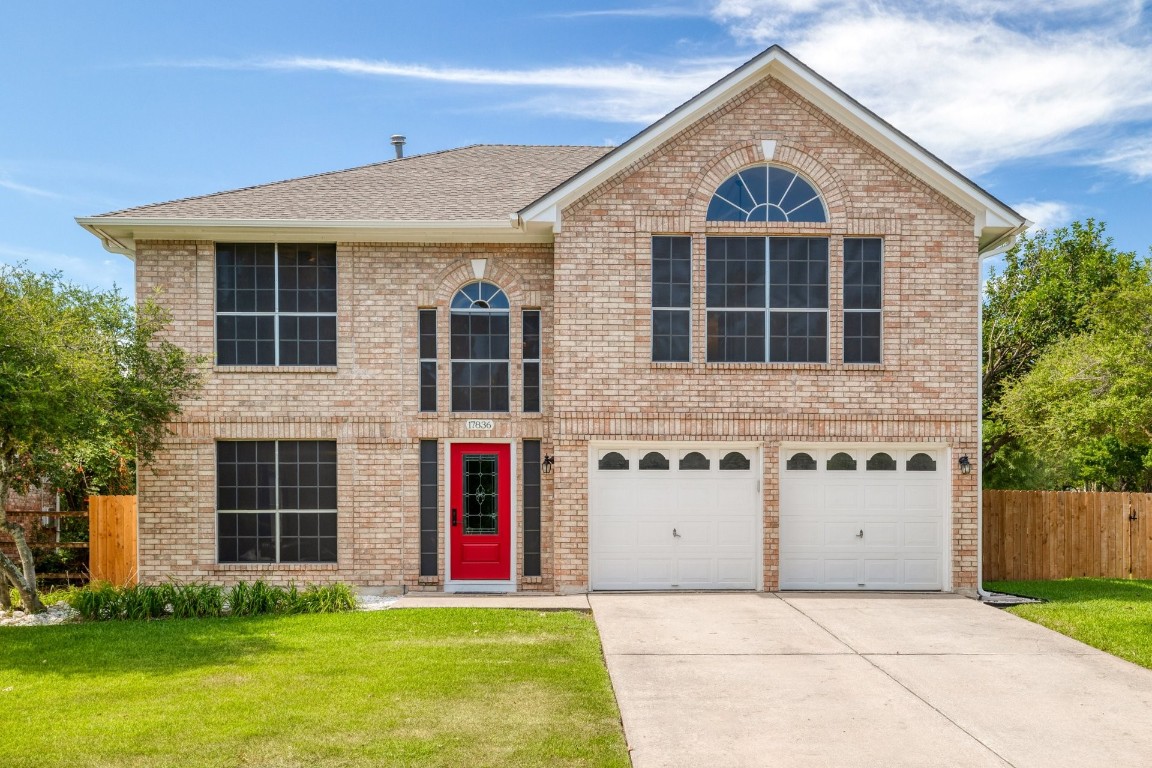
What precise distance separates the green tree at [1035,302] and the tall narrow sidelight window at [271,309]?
20035 mm

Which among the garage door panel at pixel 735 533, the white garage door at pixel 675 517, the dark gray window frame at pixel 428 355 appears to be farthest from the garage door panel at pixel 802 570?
the dark gray window frame at pixel 428 355

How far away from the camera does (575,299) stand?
522 inches

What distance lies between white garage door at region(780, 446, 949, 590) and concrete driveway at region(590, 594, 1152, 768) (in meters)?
1.23

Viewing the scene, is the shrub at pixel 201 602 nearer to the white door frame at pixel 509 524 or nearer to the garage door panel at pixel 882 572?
the white door frame at pixel 509 524

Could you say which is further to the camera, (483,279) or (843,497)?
(483,279)

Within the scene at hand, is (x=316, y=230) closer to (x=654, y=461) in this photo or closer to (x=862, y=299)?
(x=654, y=461)

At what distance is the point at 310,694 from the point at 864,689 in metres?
5.04

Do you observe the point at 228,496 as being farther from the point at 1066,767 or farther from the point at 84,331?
the point at 1066,767

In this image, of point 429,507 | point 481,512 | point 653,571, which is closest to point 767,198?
point 653,571

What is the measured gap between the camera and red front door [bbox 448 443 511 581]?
1380 centimetres

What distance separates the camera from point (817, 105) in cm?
1341

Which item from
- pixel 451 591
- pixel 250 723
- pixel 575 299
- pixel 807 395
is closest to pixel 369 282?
pixel 575 299

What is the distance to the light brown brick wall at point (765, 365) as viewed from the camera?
1327 cm

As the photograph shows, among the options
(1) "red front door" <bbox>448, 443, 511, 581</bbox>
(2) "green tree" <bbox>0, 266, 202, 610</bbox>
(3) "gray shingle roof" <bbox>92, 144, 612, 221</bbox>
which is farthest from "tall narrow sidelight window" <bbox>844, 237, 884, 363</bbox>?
(2) "green tree" <bbox>0, 266, 202, 610</bbox>
